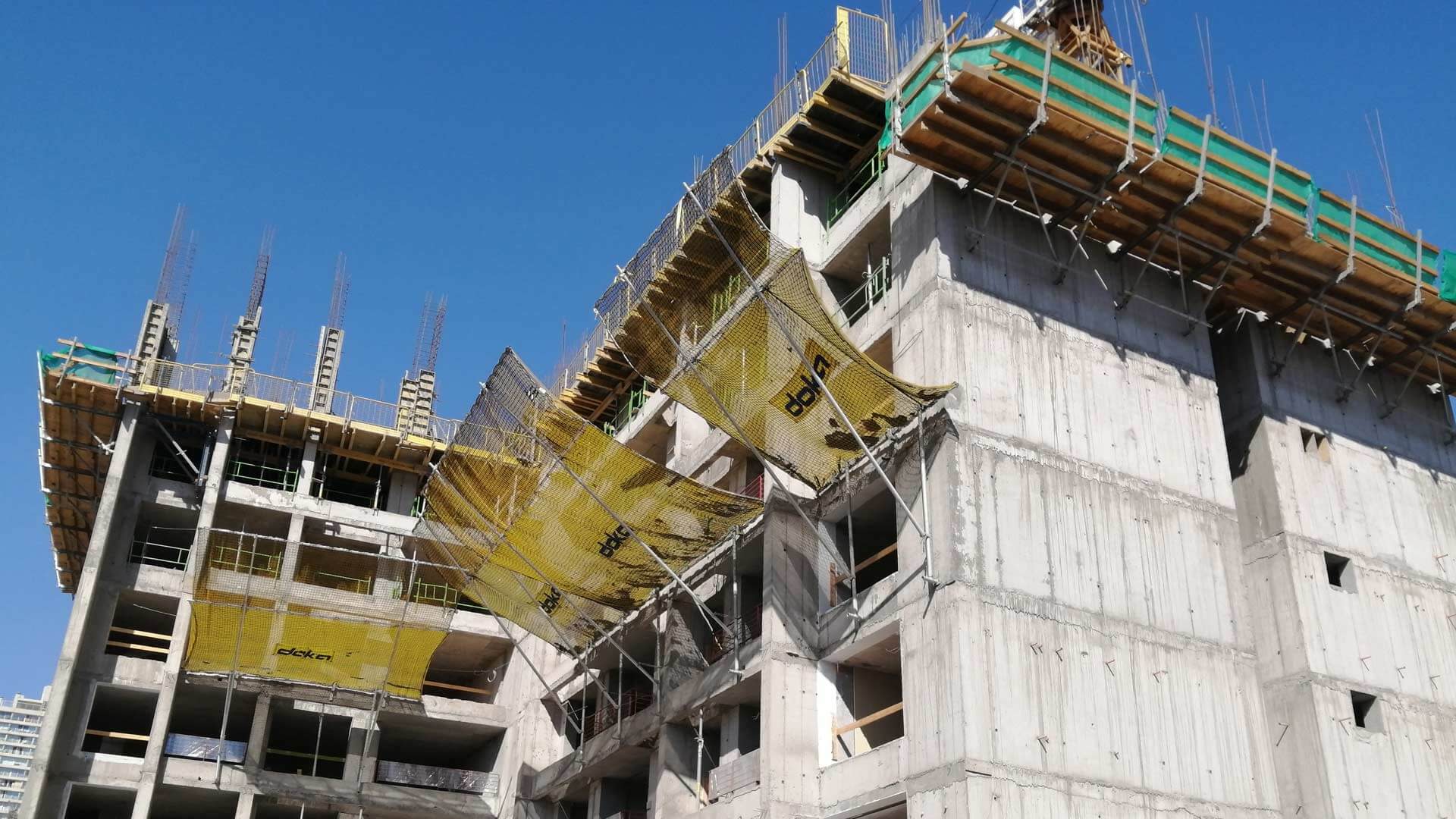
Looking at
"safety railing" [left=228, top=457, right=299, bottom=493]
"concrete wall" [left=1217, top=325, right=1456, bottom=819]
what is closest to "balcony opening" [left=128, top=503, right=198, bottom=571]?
"safety railing" [left=228, top=457, right=299, bottom=493]

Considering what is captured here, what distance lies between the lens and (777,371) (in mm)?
24766

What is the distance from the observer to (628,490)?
28.9 meters

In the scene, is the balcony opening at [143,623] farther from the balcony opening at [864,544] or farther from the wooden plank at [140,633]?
the balcony opening at [864,544]

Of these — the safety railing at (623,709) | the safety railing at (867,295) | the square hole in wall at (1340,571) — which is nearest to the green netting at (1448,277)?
the square hole in wall at (1340,571)

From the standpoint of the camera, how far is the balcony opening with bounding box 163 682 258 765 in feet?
133

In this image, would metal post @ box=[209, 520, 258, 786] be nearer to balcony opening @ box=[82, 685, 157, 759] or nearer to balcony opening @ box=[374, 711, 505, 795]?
balcony opening @ box=[82, 685, 157, 759]

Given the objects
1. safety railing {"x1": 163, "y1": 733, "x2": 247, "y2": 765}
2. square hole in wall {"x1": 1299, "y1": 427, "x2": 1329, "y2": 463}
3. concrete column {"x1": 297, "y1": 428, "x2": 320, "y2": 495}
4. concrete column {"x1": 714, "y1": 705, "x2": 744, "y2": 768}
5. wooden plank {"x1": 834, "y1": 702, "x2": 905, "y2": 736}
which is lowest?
wooden plank {"x1": 834, "y1": 702, "x2": 905, "y2": 736}

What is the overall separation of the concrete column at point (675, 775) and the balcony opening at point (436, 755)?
13.1m

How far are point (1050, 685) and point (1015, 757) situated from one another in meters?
1.76

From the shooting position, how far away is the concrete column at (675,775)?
104ft

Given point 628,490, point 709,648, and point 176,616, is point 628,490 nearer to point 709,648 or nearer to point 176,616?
point 709,648

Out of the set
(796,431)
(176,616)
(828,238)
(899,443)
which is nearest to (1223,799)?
(899,443)

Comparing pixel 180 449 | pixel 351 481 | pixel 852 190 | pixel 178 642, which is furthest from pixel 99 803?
pixel 852 190

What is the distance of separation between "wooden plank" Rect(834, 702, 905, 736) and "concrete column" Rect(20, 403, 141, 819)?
2464 centimetres
